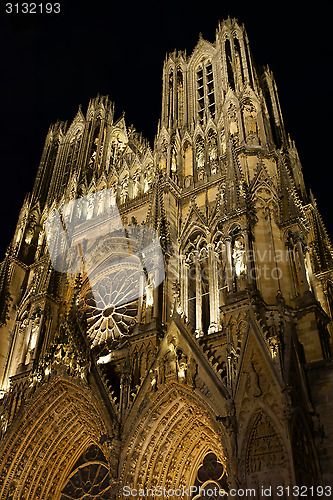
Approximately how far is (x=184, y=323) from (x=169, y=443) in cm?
312

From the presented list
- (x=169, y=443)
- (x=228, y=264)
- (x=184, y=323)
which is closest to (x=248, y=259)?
(x=228, y=264)

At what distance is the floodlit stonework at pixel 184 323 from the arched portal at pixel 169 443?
38 millimetres

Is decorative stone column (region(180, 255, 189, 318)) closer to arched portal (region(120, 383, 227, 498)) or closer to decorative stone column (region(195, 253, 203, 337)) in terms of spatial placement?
decorative stone column (region(195, 253, 203, 337))

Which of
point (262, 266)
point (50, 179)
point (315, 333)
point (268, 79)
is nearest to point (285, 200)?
point (262, 266)

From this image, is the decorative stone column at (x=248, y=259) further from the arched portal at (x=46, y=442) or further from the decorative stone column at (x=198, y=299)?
the arched portal at (x=46, y=442)

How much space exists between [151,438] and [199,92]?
1653cm

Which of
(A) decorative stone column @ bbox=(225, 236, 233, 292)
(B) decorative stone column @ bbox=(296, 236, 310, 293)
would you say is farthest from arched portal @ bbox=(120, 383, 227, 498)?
(B) decorative stone column @ bbox=(296, 236, 310, 293)

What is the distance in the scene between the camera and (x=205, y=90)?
2303 centimetres

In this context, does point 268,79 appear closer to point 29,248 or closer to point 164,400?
point 29,248

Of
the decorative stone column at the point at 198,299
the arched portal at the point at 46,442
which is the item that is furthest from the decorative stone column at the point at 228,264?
the arched portal at the point at 46,442

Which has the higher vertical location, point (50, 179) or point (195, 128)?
point (50, 179)

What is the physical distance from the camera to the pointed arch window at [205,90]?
22.4m

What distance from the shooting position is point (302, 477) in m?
10.1

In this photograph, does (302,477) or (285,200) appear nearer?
(302,477)
